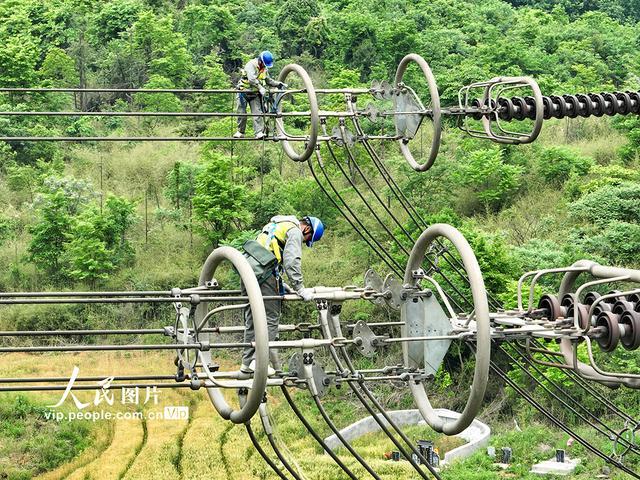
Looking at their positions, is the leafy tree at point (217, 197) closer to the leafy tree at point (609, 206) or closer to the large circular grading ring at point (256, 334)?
the leafy tree at point (609, 206)

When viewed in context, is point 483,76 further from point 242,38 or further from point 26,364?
point 26,364

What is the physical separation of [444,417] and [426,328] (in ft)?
57.6

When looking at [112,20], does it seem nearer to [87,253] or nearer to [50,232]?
[50,232]

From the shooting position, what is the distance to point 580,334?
21.4 ft

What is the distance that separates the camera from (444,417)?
977 inches

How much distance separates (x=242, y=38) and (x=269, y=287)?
32428 mm

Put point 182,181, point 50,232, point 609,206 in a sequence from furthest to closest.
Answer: point 182,181
point 50,232
point 609,206

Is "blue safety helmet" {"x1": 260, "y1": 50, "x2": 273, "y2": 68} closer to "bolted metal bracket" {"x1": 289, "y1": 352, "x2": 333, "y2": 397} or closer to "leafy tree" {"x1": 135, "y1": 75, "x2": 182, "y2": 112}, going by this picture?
"bolted metal bracket" {"x1": 289, "y1": 352, "x2": 333, "y2": 397}

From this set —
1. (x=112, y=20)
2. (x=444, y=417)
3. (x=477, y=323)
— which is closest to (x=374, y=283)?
(x=477, y=323)

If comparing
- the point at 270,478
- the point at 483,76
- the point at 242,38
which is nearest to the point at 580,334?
A: the point at 270,478

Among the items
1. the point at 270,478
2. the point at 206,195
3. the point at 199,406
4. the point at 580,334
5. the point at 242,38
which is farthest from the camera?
the point at 242,38

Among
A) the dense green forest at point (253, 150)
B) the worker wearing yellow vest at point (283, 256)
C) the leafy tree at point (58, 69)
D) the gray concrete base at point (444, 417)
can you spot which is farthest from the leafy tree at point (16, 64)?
the worker wearing yellow vest at point (283, 256)

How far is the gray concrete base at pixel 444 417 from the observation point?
918 inches

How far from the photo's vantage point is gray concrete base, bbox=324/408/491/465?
2333 centimetres
